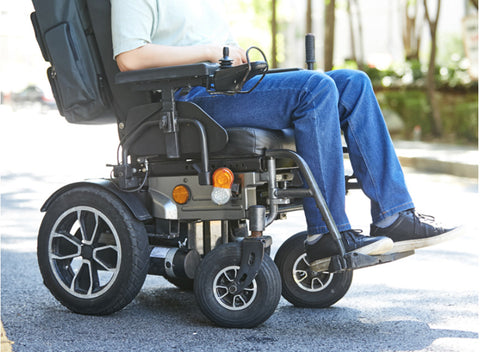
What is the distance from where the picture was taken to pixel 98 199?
12.3ft

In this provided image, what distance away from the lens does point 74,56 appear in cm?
373

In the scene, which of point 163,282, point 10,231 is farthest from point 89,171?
point 163,282

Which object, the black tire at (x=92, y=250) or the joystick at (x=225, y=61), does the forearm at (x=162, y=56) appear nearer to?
the joystick at (x=225, y=61)

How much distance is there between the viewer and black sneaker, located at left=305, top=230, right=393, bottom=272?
11.0 feet

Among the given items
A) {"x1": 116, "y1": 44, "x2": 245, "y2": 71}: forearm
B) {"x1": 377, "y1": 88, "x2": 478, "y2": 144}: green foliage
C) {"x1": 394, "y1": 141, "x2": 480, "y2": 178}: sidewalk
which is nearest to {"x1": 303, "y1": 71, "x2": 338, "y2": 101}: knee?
{"x1": 116, "y1": 44, "x2": 245, "y2": 71}: forearm

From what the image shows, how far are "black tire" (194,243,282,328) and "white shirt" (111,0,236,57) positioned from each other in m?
1.00

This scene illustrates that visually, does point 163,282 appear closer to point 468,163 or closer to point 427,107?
point 468,163

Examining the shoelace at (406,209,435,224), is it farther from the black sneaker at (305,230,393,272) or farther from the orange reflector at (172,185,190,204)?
the orange reflector at (172,185,190,204)

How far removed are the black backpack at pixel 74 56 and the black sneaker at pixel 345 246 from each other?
1.19 meters

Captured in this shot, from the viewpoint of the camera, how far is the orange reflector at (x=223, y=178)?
3516 mm

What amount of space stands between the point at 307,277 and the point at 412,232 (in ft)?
2.10

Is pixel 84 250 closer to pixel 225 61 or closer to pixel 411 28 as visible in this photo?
pixel 225 61

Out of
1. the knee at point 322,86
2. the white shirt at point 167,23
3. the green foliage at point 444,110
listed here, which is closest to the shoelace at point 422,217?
the knee at point 322,86

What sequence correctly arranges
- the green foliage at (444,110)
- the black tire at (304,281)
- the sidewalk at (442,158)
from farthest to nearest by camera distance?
the green foliage at (444,110), the sidewalk at (442,158), the black tire at (304,281)
